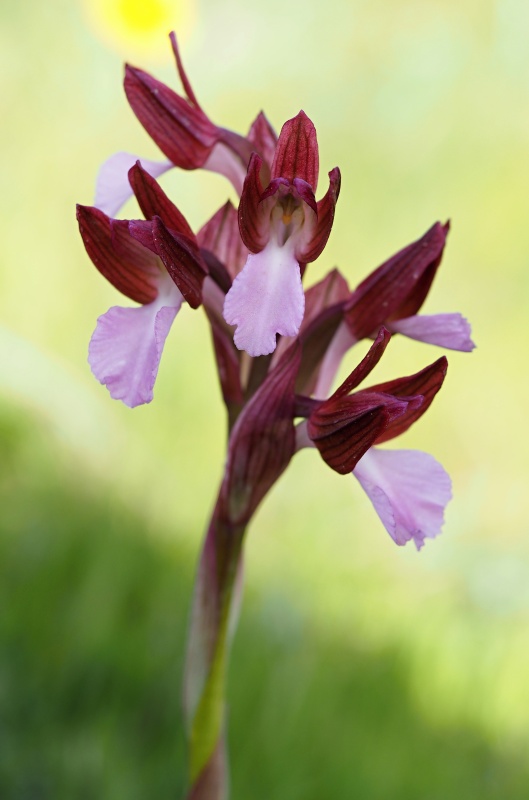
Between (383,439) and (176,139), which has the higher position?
(176,139)

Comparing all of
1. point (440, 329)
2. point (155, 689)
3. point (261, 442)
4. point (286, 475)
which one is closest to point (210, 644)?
point (261, 442)

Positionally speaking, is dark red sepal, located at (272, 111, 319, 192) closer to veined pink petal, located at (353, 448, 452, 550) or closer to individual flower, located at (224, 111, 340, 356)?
individual flower, located at (224, 111, 340, 356)

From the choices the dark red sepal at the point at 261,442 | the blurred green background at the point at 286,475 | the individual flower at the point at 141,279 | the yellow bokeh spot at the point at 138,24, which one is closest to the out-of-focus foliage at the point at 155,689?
the blurred green background at the point at 286,475

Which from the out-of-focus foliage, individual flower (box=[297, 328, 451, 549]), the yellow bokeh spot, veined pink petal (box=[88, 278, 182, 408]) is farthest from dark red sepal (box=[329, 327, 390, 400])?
the yellow bokeh spot

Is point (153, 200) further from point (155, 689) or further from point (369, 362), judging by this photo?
point (155, 689)

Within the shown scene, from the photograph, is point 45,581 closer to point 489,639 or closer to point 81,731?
point 81,731

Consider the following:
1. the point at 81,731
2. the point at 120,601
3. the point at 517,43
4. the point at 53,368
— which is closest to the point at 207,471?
the point at 53,368

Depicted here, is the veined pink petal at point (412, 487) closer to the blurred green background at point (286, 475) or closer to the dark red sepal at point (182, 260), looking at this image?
the dark red sepal at point (182, 260)

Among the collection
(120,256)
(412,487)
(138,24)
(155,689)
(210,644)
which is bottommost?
(155,689)
